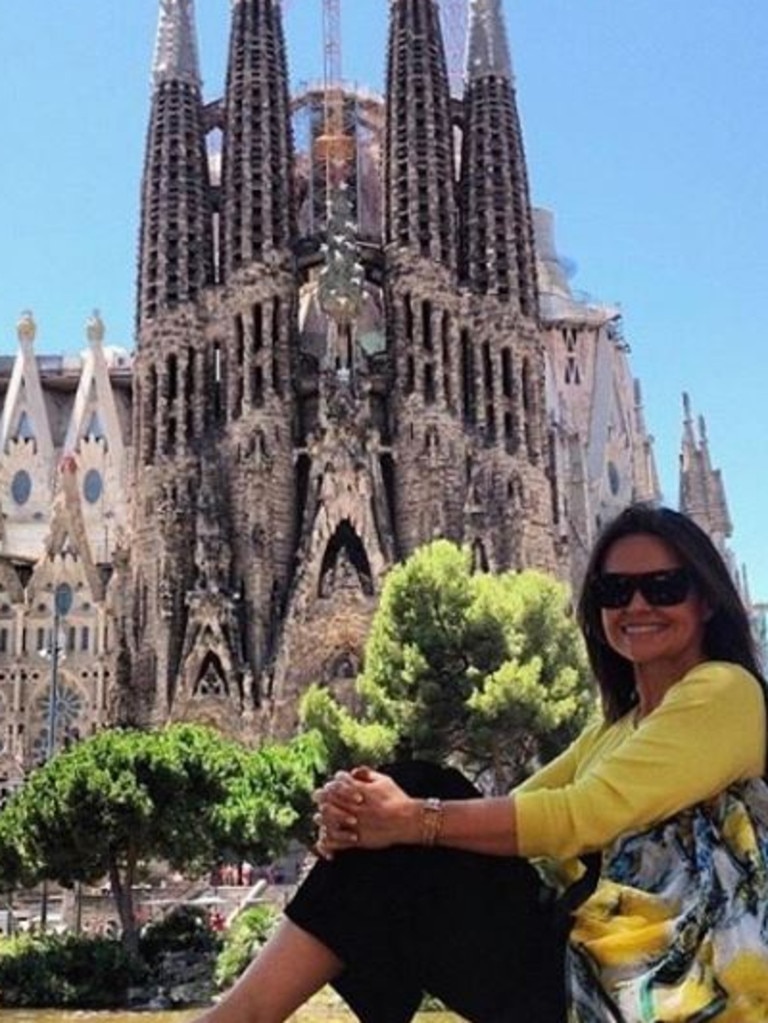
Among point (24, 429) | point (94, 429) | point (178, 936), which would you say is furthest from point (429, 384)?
point (24, 429)

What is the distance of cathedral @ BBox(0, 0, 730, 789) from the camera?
44.9 meters

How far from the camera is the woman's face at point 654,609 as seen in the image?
4277 millimetres

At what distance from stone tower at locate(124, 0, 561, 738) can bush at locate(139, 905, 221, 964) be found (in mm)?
15411

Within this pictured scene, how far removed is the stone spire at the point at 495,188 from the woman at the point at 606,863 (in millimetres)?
45132

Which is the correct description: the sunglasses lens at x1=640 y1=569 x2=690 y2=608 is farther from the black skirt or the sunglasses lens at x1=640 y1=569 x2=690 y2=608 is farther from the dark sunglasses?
the black skirt

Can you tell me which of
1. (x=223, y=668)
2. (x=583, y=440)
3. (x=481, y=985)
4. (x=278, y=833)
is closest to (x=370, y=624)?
(x=223, y=668)

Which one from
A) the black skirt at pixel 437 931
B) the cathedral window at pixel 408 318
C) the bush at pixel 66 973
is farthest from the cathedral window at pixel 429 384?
the black skirt at pixel 437 931

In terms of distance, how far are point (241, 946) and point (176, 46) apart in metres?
38.0

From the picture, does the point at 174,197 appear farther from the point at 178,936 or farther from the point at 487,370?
the point at 178,936

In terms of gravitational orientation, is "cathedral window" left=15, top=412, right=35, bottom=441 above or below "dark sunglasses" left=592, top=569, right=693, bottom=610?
above

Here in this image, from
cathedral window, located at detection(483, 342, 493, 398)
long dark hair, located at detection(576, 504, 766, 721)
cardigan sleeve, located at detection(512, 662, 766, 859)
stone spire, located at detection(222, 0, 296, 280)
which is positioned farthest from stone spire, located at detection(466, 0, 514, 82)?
cardigan sleeve, located at detection(512, 662, 766, 859)

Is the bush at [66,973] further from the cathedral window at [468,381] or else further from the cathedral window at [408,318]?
the cathedral window at [408,318]

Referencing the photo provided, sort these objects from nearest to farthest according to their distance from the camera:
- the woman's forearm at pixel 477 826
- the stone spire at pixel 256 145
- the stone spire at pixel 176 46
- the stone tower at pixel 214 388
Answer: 1. the woman's forearm at pixel 477 826
2. the stone tower at pixel 214 388
3. the stone spire at pixel 256 145
4. the stone spire at pixel 176 46

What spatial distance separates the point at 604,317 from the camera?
70.5 meters
